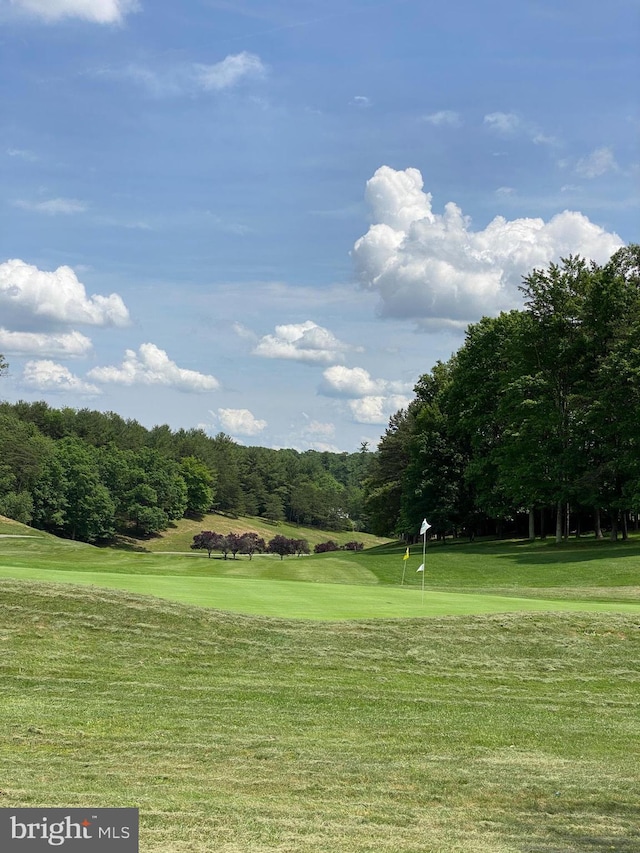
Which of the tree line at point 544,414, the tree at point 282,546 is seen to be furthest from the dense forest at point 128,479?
the tree line at point 544,414

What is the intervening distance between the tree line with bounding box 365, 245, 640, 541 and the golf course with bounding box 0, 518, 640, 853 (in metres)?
25.0

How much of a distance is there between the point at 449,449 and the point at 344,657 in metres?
45.1

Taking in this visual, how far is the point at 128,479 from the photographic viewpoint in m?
110

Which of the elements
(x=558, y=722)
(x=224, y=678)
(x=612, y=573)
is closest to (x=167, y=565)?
(x=612, y=573)

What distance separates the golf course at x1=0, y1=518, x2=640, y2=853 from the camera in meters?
7.11

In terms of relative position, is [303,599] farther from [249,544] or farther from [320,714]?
[249,544]

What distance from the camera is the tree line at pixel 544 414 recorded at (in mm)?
44156

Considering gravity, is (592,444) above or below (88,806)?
above

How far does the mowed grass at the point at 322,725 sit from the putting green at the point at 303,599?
3.34 ft

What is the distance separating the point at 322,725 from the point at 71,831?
5.63 metres

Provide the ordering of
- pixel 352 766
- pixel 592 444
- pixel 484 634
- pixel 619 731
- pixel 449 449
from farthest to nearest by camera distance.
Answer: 1. pixel 449 449
2. pixel 592 444
3. pixel 484 634
4. pixel 619 731
5. pixel 352 766

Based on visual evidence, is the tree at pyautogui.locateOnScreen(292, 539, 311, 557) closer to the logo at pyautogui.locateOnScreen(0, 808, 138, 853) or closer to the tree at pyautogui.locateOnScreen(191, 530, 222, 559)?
the tree at pyautogui.locateOnScreen(191, 530, 222, 559)

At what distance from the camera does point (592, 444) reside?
46375 mm

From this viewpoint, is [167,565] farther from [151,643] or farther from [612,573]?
[151,643]
